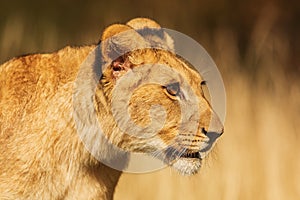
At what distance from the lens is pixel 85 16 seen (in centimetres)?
554

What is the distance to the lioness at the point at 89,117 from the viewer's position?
138 inches

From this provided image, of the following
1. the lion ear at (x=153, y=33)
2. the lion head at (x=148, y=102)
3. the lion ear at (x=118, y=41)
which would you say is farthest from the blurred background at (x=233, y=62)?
the lion ear at (x=118, y=41)

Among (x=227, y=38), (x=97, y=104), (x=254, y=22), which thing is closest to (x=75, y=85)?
(x=97, y=104)

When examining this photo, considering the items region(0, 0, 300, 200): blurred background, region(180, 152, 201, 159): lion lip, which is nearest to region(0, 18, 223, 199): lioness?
region(180, 152, 201, 159): lion lip

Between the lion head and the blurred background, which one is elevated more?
the blurred background

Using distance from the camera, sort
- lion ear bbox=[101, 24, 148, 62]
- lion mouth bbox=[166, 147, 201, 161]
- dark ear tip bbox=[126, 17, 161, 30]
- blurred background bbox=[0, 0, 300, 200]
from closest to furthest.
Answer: lion ear bbox=[101, 24, 148, 62] < lion mouth bbox=[166, 147, 201, 161] < dark ear tip bbox=[126, 17, 161, 30] < blurred background bbox=[0, 0, 300, 200]

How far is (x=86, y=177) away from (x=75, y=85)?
0.27 m

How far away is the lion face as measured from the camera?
3494 mm

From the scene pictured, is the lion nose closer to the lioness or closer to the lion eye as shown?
the lioness

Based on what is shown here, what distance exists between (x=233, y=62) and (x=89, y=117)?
1.77 metres

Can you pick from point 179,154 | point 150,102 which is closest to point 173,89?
point 150,102

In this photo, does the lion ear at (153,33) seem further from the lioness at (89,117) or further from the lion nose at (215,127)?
the lion nose at (215,127)

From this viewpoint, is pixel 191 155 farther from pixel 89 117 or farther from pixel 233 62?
pixel 233 62

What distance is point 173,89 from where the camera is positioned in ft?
11.5
